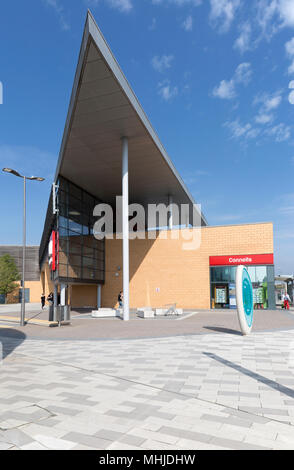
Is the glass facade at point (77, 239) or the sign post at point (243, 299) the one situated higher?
the glass facade at point (77, 239)

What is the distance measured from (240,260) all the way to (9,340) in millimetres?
19176

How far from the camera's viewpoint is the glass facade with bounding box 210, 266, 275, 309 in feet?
87.9

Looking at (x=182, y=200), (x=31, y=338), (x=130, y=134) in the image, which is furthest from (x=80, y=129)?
(x=182, y=200)

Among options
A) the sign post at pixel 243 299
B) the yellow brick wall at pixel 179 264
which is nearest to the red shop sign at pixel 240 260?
the yellow brick wall at pixel 179 264

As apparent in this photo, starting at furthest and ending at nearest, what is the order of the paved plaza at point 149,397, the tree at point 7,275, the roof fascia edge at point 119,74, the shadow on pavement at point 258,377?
the tree at point 7,275 < the roof fascia edge at point 119,74 < the shadow on pavement at point 258,377 < the paved plaza at point 149,397

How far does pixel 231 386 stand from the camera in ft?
20.6

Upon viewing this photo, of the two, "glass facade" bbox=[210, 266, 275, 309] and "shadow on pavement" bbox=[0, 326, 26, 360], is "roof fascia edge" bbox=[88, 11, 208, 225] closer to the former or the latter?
"glass facade" bbox=[210, 266, 275, 309]

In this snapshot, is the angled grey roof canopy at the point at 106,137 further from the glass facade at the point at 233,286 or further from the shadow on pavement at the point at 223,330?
the shadow on pavement at the point at 223,330

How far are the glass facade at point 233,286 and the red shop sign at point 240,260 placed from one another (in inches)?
13.1

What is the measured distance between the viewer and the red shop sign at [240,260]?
2709cm

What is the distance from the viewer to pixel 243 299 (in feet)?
40.8

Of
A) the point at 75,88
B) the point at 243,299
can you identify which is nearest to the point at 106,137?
the point at 75,88

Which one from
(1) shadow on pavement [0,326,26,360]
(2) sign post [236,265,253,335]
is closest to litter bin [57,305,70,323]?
(1) shadow on pavement [0,326,26,360]

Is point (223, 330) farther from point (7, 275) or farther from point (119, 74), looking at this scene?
point (7, 275)
